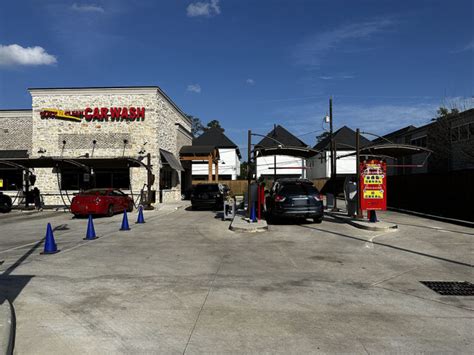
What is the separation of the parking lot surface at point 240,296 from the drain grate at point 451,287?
0.18 meters

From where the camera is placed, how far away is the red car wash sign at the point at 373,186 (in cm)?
1443

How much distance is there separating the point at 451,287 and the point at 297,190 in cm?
856

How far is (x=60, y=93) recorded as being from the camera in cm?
2847

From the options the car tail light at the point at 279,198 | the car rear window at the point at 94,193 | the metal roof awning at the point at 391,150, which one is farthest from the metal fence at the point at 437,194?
the car rear window at the point at 94,193

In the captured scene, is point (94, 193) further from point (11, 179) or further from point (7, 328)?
point (7, 328)

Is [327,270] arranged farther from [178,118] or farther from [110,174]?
[178,118]

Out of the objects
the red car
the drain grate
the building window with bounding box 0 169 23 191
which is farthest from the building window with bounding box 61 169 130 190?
the drain grate

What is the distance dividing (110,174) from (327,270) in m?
23.7

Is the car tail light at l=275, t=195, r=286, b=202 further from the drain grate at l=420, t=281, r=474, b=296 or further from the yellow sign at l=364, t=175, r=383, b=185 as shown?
the drain grate at l=420, t=281, r=474, b=296

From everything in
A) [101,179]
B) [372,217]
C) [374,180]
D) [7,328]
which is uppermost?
[101,179]

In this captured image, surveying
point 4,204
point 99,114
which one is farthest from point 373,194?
point 4,204

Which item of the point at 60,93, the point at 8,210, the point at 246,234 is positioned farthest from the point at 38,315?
the point at 60,93

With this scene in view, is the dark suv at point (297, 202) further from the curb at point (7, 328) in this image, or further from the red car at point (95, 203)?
the curb at point (7, 328)

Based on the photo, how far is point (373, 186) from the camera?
14.7 metres
